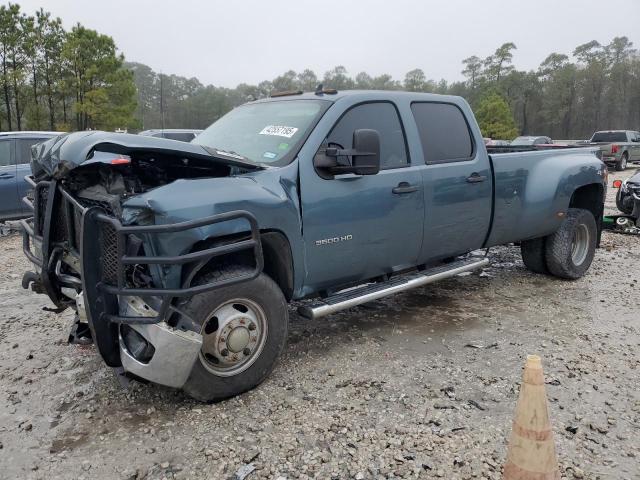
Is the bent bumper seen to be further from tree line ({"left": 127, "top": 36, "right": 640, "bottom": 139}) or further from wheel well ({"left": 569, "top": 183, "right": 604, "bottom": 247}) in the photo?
tree line ({"left": 127, "top": 36, "right": 640, "bottom": 139})

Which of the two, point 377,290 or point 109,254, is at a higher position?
point 109,254

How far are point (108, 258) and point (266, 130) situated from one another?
5.23 ft

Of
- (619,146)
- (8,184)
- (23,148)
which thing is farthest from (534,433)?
(619,146)

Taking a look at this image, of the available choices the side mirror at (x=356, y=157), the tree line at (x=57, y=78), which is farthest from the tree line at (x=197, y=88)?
the side mirror at (x=356, y=157)

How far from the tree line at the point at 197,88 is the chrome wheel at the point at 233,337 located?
21771mm

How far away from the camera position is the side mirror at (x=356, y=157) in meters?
3.51

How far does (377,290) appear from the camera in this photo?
13.1 feet

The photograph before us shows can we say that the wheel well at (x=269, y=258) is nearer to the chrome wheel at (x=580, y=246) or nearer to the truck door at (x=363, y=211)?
the truck door at (x=363, y=211)

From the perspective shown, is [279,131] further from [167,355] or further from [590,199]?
[590,199]

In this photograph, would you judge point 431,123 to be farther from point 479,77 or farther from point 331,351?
point 479,77

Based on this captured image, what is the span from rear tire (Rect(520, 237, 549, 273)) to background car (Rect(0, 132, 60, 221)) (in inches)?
290

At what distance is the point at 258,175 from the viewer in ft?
11.1

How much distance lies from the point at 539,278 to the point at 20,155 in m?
8.48

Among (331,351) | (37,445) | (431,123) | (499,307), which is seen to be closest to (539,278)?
(499,307)
